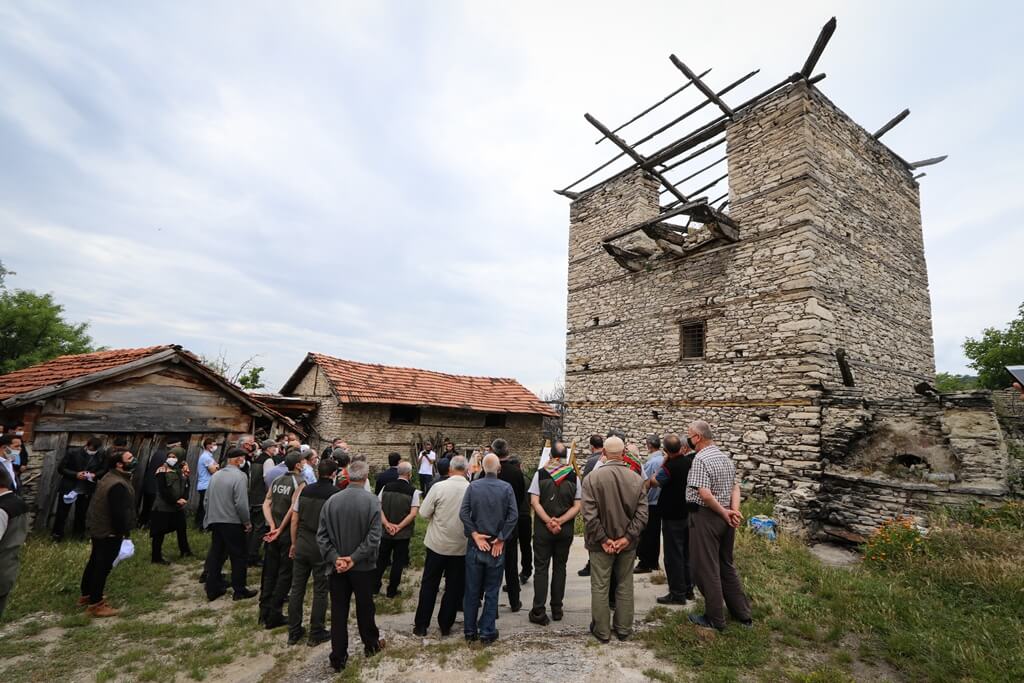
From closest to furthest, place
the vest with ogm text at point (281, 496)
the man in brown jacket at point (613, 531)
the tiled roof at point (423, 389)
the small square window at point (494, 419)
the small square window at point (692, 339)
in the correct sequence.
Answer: the man in brown jacket at point (613, 531) < the vest with ogm text at point (281, 496) < the small square window at point (692, 339) < the tiled roof at point (423, 389) < the small square window at point (494, 419)

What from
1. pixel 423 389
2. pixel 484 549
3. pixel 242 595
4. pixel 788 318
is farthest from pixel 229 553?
pixel 423 389

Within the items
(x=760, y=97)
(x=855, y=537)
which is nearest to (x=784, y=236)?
(x=760, y=97)

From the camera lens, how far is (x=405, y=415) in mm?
16141

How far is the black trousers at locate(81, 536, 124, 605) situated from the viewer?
200 inches

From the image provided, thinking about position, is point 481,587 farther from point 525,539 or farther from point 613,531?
point 525,539

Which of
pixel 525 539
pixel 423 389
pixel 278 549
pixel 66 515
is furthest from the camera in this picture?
pixel 423 389

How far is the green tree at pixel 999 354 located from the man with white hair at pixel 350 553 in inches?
1232

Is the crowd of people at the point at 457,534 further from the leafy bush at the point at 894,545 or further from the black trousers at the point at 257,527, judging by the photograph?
the leafy bush at the point at 894,545

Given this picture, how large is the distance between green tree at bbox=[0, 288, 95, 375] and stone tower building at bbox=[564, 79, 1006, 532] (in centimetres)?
2597

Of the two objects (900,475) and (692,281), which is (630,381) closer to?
(692,281)

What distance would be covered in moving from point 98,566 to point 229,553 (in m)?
1.27

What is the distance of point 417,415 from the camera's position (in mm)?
16328

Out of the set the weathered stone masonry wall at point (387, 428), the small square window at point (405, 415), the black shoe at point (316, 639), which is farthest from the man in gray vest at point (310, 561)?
the small square window at point (405, 415)

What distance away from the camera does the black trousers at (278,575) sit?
4.78 m
